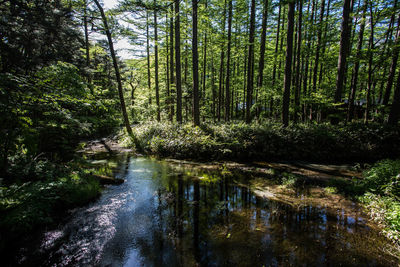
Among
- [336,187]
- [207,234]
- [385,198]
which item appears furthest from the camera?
[336,187]

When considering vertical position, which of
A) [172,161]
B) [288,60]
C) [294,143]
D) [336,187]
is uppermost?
[288,60]

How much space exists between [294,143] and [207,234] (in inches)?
328

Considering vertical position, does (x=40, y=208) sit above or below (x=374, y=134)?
below

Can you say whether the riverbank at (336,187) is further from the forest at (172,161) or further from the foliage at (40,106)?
the foliage at (40,106)

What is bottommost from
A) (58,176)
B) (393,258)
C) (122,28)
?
(393,258)

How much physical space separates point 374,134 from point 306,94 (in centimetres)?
567

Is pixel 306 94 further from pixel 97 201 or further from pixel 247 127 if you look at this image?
pixel 97 201

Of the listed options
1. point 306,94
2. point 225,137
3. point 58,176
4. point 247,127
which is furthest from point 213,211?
point 306,94

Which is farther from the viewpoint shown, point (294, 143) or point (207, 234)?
point (294, 143)

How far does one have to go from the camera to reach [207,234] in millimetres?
4102

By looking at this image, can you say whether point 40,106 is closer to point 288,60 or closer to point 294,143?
point 294,143

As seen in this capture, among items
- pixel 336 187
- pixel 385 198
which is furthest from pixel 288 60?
pixel 385 198

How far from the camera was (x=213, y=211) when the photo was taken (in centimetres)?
510

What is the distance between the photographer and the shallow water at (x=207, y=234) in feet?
11.1
